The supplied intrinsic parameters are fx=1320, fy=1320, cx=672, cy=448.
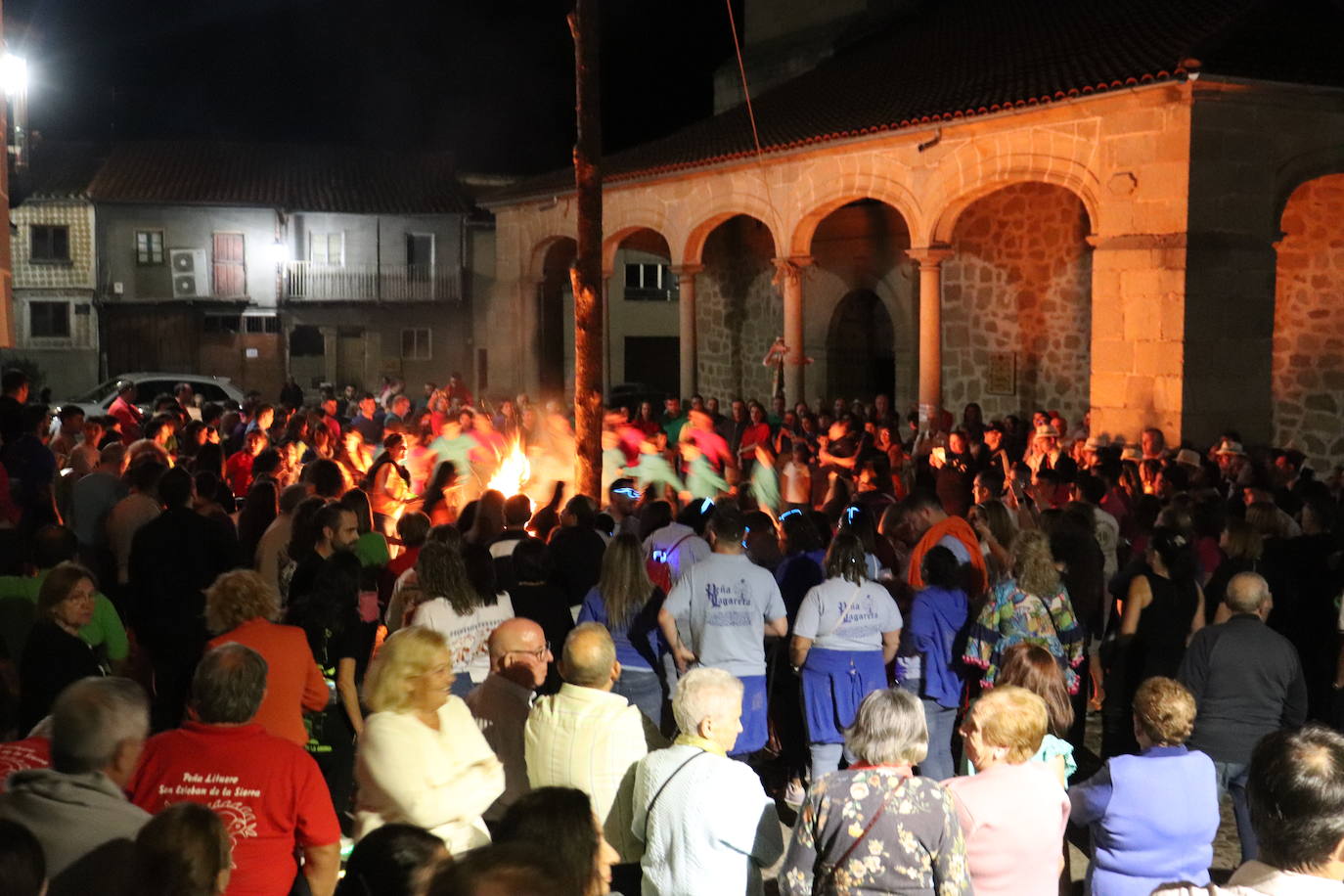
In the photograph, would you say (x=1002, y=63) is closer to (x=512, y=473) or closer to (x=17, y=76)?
(x=512, y=473)

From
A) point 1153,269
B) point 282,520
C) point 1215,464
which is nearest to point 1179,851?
point 282,520

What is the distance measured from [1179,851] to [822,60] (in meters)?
21.5

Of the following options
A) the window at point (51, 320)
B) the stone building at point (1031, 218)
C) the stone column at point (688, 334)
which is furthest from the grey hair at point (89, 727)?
the window at point (51, 320)

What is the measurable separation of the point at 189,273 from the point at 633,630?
36.3 metres

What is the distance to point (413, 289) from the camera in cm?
4066

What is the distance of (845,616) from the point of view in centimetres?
631

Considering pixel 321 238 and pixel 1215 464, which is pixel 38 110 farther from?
pixel 1215 464

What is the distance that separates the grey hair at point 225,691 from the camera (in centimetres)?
374

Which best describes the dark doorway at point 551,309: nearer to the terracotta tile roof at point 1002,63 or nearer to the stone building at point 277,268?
the terracotta tile roof at point 1002,63

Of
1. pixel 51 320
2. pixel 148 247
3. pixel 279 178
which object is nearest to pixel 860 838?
pixel 148 247

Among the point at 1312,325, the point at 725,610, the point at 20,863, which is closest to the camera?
the point at 20,863

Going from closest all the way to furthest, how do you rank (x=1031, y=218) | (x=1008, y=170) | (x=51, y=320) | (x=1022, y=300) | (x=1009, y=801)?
(x=1009, y=801) → (x=1008, y=170) → (x=1031, y=218) → (x=1022, y=300) → (x=51, y=320)

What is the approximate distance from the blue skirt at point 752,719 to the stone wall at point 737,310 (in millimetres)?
17966

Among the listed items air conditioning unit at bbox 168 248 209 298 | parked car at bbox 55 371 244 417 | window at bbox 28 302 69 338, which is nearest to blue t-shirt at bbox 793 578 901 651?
parked car at bbox 55 371 244 417
